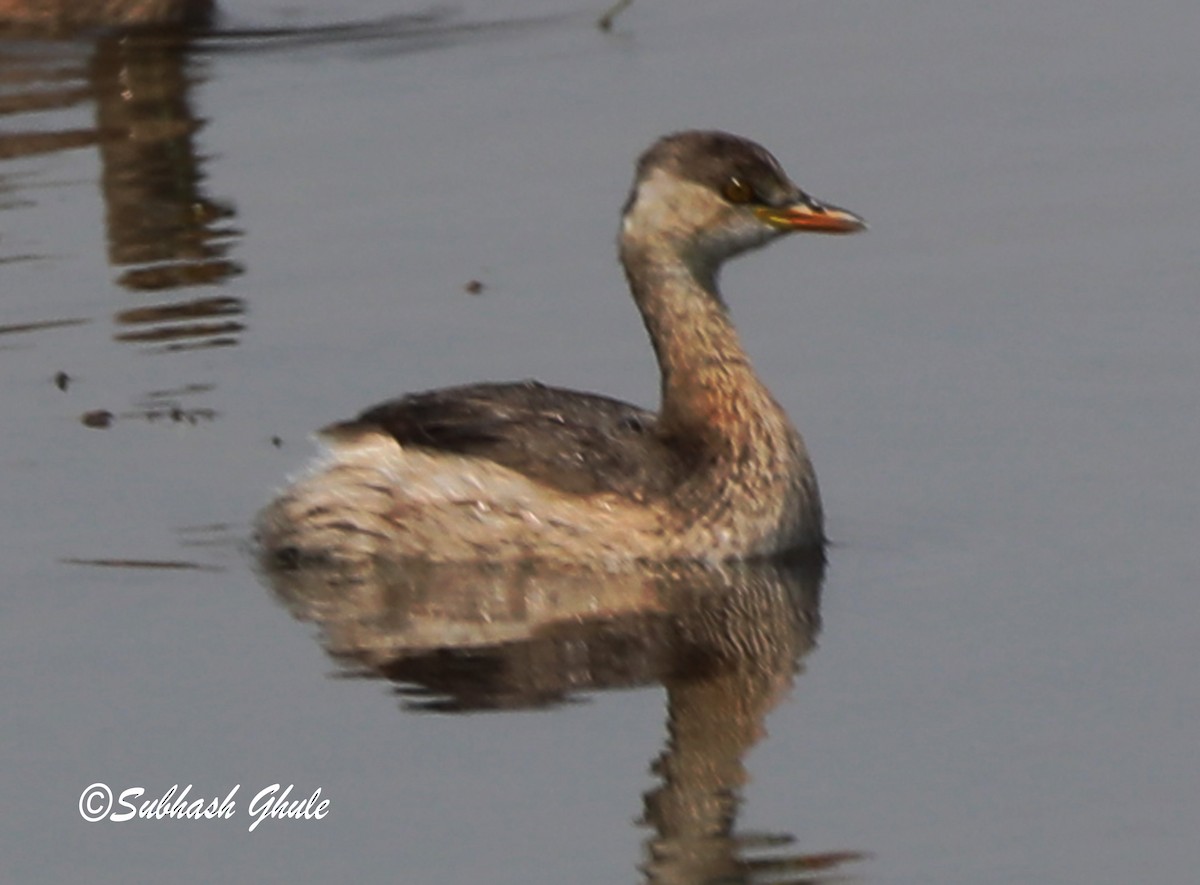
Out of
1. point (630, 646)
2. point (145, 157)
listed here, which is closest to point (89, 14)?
point (145, 157)

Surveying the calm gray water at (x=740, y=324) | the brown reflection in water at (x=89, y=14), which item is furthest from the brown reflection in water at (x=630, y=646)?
the brown reflection in water at (x=89, y=14)

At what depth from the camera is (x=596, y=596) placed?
12.1 metres

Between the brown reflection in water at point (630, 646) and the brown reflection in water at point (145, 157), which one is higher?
the brown reflection in water at point (630, 646)

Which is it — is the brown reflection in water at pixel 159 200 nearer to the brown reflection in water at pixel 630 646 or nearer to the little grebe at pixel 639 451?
the little grebe at pixel 639 451

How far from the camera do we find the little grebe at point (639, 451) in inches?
489

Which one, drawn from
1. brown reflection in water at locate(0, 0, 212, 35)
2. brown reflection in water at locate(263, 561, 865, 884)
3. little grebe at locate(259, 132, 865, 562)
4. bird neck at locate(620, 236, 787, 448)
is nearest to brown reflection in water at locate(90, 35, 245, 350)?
brown reflection in water at locate(0, 0, 212, 35)

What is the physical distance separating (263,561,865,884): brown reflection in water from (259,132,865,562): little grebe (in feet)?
0.38

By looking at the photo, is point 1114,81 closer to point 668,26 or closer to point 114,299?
point 668,26

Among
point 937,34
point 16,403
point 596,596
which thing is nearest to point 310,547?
point 596,596

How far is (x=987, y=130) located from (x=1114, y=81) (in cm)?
111

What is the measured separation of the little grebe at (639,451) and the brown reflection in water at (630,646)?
115mm

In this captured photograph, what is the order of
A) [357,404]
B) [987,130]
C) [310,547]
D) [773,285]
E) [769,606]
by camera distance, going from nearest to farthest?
1. [769,606]
2. [310,547]
3. [357,404]
4. [773,285]
5. [987,130]

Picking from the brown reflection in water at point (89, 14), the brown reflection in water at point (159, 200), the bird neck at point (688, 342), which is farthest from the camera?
the brown reflection in water at point (89, 14)

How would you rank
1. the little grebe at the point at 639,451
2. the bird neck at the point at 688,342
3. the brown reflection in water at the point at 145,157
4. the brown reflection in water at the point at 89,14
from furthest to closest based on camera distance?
the brown reflection in water at the point at 89,14 → the brown reflection in water at the point at 145,157 → the bird neck at the point at 688,342 → the little grebe at the point at 639,451
